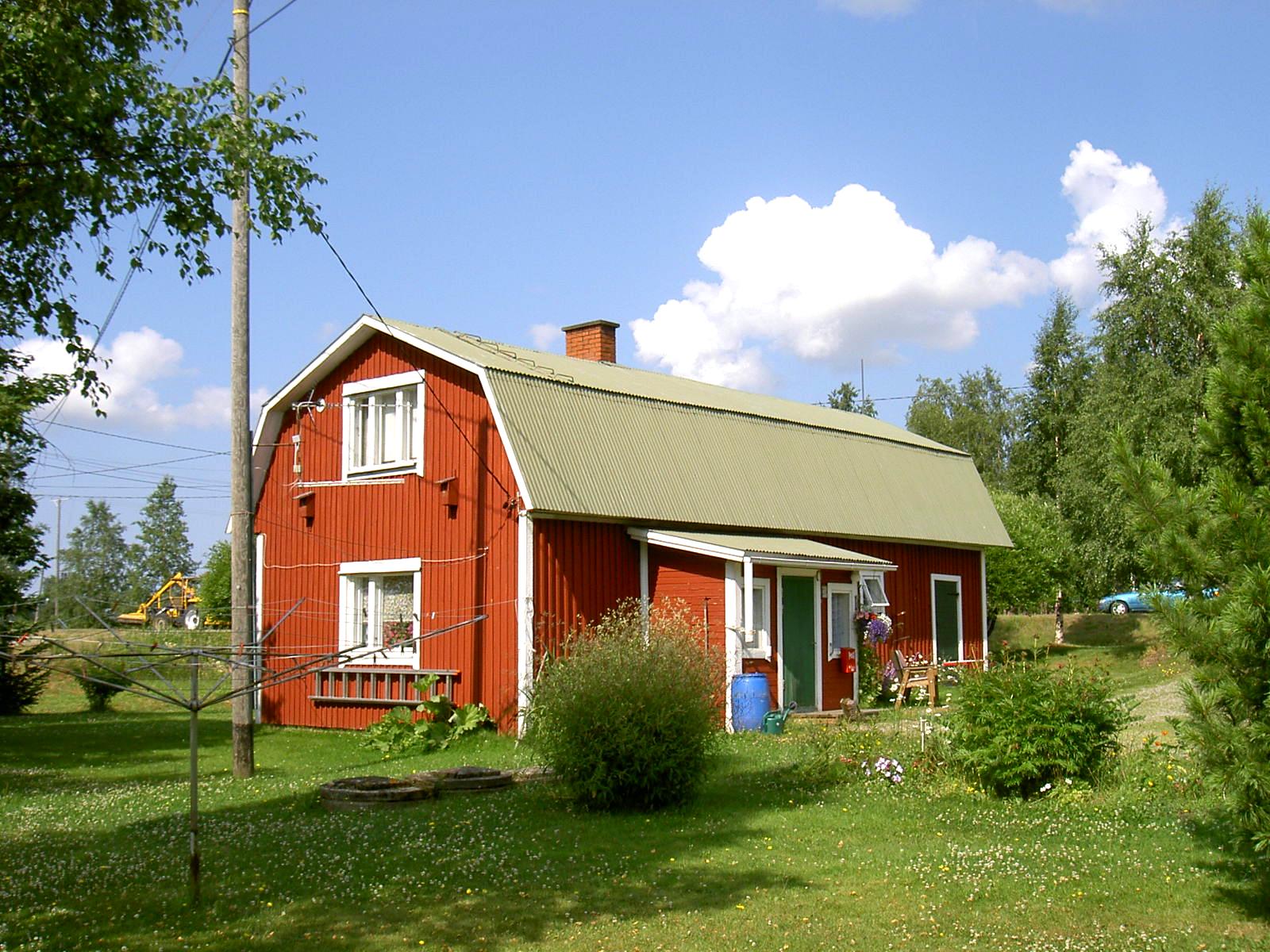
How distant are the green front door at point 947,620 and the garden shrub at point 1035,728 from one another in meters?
13.1

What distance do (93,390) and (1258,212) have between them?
27.1 ft

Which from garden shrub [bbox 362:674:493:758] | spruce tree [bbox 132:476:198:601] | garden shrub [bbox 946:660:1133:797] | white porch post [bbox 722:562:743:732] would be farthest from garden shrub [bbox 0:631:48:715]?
spruce tree [bbox 132:476:198:601]

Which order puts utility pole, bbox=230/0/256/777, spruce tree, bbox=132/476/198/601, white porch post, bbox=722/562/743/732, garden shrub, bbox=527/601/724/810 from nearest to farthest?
garden shrub, bbox=527/601/724/810, utility pole, bbox=230/0/256/777, white porch post, bbox=722/562/743/732, spruce tree, bbox=132/476/198/601

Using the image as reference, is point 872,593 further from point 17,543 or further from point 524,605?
point 17,543

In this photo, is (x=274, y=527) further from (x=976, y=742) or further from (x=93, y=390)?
(x=976, y=742)

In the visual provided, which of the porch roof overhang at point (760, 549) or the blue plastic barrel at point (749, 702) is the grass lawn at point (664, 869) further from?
the porch roof overhang at point (760, 549)

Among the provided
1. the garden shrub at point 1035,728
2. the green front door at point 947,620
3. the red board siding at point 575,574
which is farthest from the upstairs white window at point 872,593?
the garden shrub at point 1035,728

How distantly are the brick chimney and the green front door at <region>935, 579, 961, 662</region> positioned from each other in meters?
8.05

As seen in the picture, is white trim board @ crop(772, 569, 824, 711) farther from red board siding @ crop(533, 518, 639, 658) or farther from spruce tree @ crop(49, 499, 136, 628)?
spruce tree @ crop(49, 499, 136, 628)

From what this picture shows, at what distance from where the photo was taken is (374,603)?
61.2 ft

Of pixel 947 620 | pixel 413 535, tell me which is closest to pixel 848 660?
pixel 947 620

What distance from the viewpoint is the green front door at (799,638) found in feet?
59.7

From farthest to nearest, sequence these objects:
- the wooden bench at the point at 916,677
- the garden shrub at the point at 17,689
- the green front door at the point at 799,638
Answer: the garden shrub at the point at 17,689
the wooden bench at the point at 916,677
the green front door at the point at 799,638

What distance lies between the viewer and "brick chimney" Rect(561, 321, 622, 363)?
24.2m
